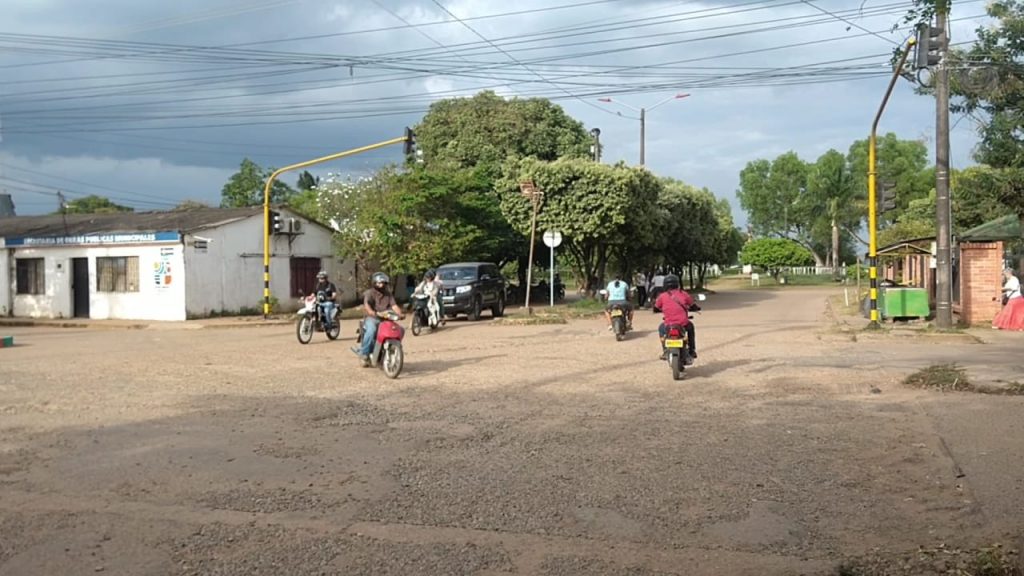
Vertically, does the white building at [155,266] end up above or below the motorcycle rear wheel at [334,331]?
above

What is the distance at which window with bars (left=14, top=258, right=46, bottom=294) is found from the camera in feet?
108

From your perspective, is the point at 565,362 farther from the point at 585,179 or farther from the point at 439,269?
the point at 585,179

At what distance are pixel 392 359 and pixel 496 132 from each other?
29.3m

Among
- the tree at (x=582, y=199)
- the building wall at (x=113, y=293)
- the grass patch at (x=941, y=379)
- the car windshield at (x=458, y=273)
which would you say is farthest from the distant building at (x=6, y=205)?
the grass patch at (x=941, y=379)

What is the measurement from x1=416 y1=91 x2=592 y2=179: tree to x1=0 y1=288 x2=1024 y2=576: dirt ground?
27.8m

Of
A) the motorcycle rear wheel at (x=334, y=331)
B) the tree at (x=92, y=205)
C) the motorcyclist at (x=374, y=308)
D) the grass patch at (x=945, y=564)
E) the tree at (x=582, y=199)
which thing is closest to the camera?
the grass patch at (x=945, y=564)

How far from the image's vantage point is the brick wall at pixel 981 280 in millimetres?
23172

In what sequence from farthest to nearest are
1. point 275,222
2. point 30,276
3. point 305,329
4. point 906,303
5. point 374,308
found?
point 30,276 < point 275,222 < point 906,303 < point 305,329 < point 374,308

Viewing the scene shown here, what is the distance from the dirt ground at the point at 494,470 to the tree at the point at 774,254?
67701mm

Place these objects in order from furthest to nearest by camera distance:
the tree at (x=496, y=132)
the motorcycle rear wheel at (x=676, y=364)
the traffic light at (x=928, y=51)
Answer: the tree at (x=496, y=132) < the traffic light at (x=928, y=51) < the motorcycle rear wheel at (x=676, y=364)

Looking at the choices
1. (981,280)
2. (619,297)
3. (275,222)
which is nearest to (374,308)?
(619,297)

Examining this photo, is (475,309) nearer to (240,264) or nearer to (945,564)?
(240,264)

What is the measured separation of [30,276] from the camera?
3322 cm

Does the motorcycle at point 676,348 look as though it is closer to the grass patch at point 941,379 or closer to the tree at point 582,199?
the grass patch at point 941,379
